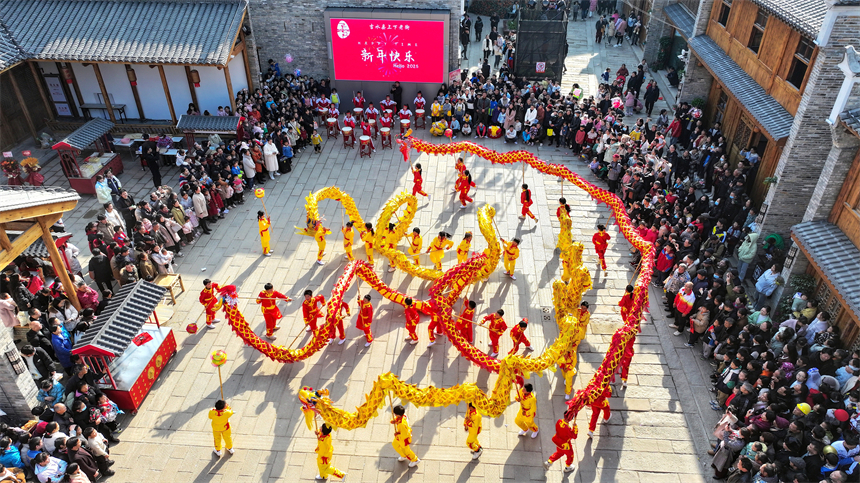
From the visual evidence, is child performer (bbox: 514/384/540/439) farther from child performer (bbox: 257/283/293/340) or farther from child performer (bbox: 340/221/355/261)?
child performer (bbox: 340/221/355/261)

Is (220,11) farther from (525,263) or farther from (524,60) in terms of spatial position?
(525,263)

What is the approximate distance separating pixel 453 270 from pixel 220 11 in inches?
576

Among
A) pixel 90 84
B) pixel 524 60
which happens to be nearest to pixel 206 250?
pixel 90 84

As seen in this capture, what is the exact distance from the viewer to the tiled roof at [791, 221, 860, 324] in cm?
1105

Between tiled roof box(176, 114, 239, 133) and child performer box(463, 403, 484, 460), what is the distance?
14.3 m

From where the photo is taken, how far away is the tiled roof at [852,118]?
11443mm

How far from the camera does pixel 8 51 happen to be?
1938 centimetres

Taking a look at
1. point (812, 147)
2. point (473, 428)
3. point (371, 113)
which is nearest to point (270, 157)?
point (371, 113)

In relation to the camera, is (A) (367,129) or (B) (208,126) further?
(A) (367,129)

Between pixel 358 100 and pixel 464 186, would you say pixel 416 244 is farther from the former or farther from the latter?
pixel 358 100

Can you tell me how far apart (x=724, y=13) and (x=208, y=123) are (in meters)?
18.3

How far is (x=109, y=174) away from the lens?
17453mm

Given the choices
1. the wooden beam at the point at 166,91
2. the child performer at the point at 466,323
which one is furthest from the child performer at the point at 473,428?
the wooden beam at the point at 166,91

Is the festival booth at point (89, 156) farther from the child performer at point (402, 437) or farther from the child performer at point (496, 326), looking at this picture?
the child performer at point (402, 437)
